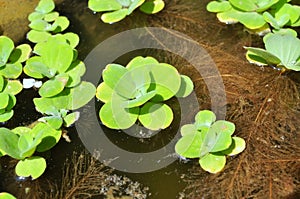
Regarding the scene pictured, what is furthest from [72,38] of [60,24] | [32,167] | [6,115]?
[32,167]

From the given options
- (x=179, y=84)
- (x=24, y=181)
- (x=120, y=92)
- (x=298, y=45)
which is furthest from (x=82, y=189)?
(x=298, y=45)

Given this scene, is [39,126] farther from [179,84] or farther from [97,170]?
[179,84]

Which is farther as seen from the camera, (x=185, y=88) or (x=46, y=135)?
(x=185, y=88)

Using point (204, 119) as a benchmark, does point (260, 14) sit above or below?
above

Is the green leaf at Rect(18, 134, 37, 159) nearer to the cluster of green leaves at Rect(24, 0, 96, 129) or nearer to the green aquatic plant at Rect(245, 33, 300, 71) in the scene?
the cluster of green leaves at Rect(24, 0, 96, 129)

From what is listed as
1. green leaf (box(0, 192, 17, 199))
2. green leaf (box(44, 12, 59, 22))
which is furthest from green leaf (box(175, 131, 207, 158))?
green leaf (box(44, 12, 59, 22))

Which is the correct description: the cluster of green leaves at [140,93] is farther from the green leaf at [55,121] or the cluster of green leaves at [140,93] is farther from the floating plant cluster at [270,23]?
the floating plant cluster at [270,23]

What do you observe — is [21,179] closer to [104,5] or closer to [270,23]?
[104,5]
